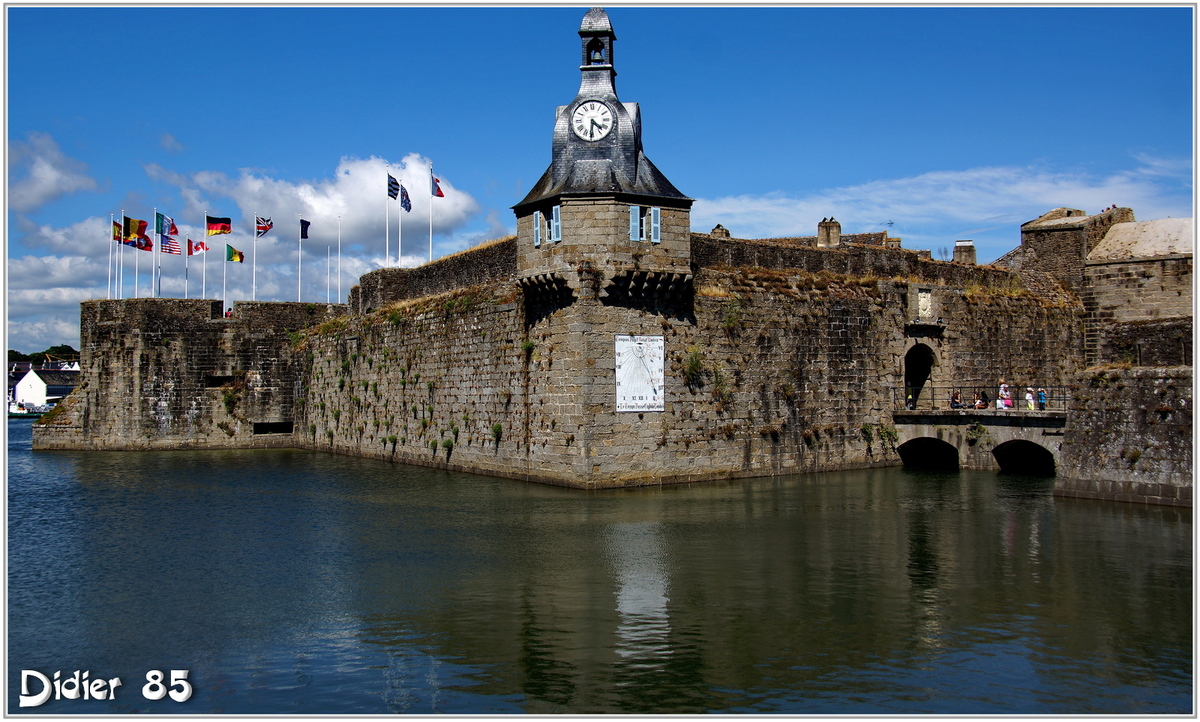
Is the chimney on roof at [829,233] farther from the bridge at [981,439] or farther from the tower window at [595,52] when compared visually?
the tower window at [595,52]

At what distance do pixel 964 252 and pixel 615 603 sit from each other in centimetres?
2584

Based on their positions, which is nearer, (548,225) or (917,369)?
(548,225)

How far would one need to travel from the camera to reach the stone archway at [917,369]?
29.8 meters

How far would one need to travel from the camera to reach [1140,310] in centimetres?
3231

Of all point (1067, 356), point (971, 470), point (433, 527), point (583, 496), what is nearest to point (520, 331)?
point (583, 496)

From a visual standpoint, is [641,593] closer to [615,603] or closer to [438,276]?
[615,603]

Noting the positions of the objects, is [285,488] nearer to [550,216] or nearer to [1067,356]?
[550,216]

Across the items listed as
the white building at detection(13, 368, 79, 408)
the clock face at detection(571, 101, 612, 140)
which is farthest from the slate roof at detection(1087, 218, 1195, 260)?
the white building at detection(13, 368, 79, 408)

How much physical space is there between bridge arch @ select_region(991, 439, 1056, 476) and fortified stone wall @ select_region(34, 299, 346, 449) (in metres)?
27.8

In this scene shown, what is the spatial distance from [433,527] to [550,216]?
8300 mm

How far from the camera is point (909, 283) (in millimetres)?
29266

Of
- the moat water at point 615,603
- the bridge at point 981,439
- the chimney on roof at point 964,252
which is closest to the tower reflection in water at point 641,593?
the moat water at point 615,603

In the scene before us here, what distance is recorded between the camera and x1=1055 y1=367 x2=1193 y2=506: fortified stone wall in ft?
62.0

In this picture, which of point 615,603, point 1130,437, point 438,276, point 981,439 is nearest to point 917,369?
point 981,439
